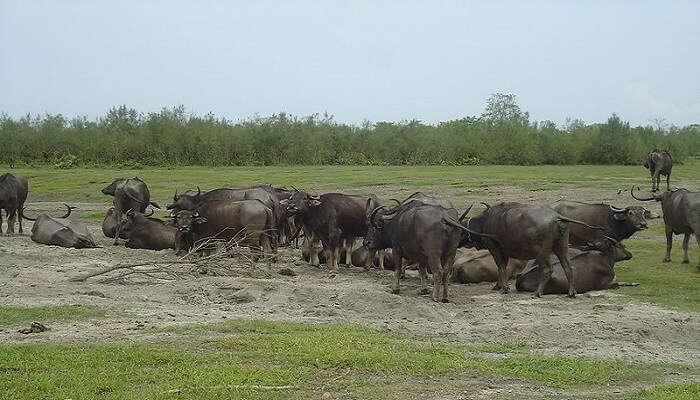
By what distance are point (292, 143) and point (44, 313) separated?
151ft

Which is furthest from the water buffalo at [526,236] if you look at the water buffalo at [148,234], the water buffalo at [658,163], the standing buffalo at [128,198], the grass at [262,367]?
the water buffalo at [658,163]

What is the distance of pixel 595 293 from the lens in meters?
14.1

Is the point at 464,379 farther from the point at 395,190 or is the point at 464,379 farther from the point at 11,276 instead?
the point at 395,190

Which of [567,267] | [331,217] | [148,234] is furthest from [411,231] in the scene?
[148,234]

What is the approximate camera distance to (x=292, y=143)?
2234 inches

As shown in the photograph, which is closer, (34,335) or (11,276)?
(34,335)

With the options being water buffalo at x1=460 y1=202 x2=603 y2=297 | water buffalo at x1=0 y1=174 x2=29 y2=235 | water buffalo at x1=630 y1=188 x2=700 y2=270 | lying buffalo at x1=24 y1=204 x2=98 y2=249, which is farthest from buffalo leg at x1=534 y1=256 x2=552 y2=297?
water buffalo at x1=0 y1=174 x2=29 y2=235

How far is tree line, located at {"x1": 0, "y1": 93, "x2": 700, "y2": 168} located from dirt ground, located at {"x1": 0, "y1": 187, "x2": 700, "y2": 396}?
37294 mm

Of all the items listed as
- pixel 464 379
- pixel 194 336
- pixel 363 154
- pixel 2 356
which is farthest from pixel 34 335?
pixel 363 154

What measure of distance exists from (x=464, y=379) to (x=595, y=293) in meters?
6.47

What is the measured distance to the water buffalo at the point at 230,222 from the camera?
1703cm

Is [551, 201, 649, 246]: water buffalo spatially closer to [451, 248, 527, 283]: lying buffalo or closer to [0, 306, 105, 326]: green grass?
[451, 248, 527, 283]: lying buffalo

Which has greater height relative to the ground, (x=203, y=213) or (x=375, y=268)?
(x=203, y=213)

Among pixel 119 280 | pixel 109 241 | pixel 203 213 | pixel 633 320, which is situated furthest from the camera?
pixel 109 241
